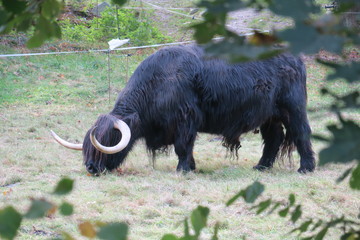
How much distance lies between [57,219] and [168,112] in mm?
2790

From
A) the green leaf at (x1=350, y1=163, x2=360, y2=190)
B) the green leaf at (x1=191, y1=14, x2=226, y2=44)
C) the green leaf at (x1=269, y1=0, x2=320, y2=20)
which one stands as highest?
the green leaf at (x1=269, y1=0, x2=320, y2=20)

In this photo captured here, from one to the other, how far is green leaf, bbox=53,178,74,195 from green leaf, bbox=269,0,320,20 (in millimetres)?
377

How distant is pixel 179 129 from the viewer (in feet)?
24.7

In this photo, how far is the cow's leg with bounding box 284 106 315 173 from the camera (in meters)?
7.76

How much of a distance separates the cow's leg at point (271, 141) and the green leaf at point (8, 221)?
7.36 meters

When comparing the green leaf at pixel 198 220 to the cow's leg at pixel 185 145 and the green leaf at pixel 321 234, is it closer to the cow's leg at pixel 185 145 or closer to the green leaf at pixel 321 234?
the green leaf at pixel 321 234

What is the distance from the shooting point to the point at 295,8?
721mm

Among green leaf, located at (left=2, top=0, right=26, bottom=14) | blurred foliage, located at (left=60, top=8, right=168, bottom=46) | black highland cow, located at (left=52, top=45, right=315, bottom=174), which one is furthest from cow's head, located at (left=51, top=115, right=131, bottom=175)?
blurred foliage, located at (left=60, top=8, right=168, bottom=46)

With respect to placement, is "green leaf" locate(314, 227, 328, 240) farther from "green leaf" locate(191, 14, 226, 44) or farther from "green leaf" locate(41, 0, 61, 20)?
"green leaf" locate(41, 0, 61, 20)

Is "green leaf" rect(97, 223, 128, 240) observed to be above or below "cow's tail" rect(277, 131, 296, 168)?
above

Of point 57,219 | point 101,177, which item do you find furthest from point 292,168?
point 57,219

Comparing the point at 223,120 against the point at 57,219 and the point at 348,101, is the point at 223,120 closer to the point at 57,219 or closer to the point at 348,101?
the point at 57,219

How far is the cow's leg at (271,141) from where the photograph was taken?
8148mm

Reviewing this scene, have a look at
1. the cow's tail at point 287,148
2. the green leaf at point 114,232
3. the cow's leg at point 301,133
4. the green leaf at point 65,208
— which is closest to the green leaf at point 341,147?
the green leaf at point 114,232
